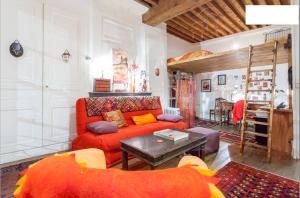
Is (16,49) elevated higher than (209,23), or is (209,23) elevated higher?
(209,23)

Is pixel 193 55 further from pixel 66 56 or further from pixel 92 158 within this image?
pixel 92 158

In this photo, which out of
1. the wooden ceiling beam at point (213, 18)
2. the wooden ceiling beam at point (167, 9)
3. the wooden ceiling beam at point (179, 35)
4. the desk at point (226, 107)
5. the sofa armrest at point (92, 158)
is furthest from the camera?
the wooden ceiling beam at point (179, 35)

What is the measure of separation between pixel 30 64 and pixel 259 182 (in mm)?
3745

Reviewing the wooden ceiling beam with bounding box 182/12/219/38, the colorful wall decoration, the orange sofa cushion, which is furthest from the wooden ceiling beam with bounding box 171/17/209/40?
the orange sofa cushion

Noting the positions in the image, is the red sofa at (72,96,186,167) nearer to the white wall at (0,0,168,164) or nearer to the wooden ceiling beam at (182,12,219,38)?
the white wall at (0,0,168,164)

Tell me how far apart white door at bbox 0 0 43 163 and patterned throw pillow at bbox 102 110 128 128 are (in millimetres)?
1105

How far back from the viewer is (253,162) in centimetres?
257

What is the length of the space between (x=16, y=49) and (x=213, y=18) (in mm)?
4684

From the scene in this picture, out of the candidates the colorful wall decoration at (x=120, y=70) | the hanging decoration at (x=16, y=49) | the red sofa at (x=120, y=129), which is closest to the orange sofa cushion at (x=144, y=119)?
the red sofa at (x=120, y=129)

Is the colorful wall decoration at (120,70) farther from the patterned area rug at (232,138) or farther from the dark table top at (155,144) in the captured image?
the patterned area rug at (232,138)

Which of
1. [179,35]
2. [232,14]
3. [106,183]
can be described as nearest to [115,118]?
[106,183]

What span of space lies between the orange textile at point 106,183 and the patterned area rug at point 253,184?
1508 mm

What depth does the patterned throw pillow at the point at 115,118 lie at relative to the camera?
299 centimetres

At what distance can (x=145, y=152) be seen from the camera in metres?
1.77
